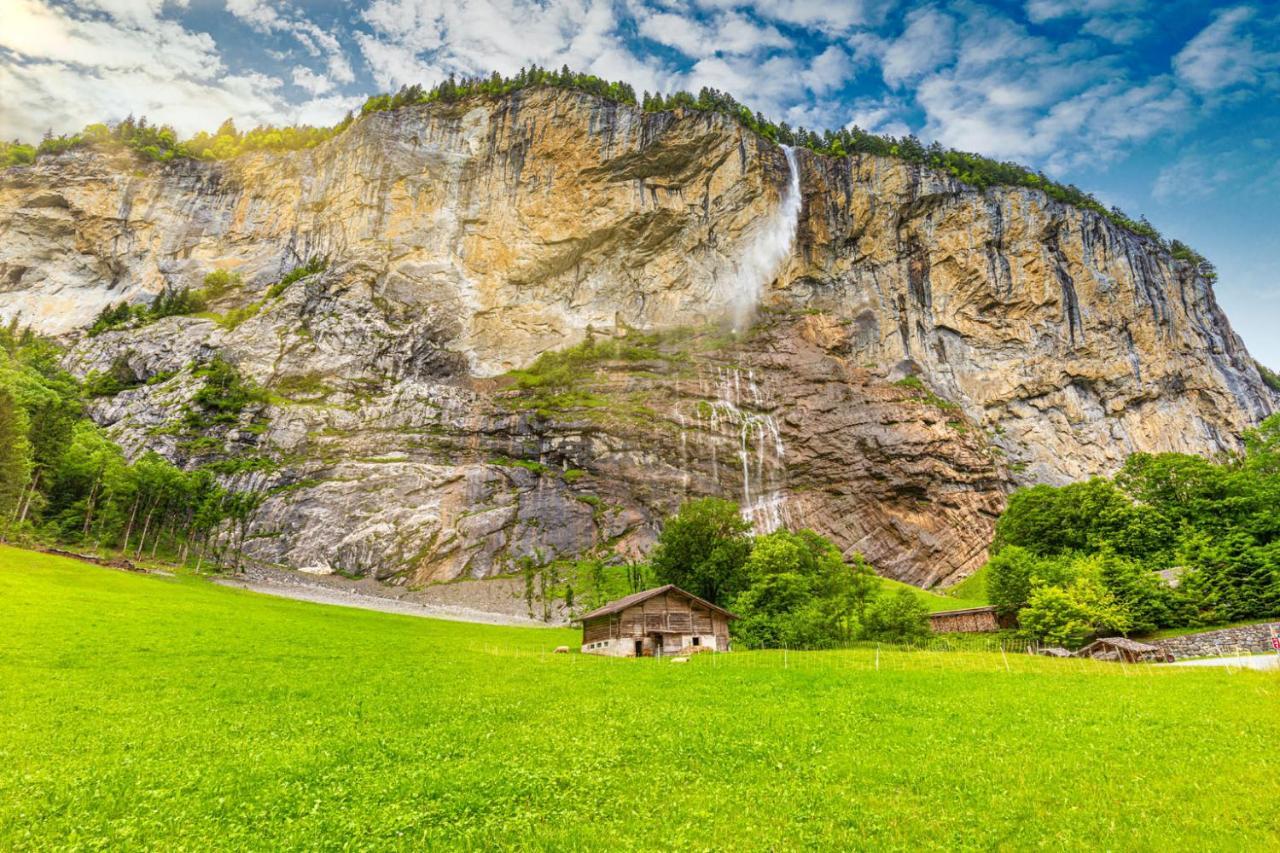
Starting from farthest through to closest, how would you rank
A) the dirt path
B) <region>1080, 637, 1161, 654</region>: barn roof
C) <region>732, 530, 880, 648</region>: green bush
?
1. the dirt path
2. <region>732, 530, 880, 648</region>: green bush
3. <region>1080, 637, 1161, 654</region>: barn roof

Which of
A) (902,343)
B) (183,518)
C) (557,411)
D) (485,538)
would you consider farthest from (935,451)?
(183,518)

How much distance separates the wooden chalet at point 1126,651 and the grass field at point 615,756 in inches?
596

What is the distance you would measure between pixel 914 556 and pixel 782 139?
90598 mm

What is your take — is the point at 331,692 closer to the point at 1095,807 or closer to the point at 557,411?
the point at 1095,807

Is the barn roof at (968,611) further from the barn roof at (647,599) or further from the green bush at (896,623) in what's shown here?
the barn roof at (647,599)

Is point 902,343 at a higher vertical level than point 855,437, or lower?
higher

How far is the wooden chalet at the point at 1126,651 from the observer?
126 feet

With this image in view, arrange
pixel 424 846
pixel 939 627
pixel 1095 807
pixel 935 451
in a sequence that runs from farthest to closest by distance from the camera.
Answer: pixel 935 451, pixel 939 627, pixel 1095 807, pixel 424 846

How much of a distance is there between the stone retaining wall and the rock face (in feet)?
Result: 188

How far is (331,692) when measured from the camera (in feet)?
64.4

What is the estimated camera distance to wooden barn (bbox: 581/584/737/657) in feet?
157

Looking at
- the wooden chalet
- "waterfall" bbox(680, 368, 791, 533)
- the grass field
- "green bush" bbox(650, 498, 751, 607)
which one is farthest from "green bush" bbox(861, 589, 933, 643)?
"waterfall" bbox(680, 368, 791, 533)

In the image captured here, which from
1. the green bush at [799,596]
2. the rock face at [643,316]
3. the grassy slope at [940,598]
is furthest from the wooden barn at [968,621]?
the rock face at [643,316]

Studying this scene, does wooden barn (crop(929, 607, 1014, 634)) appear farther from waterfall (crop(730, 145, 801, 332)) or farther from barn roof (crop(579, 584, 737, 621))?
waterfall (crop(730, 145, 801, 332))
